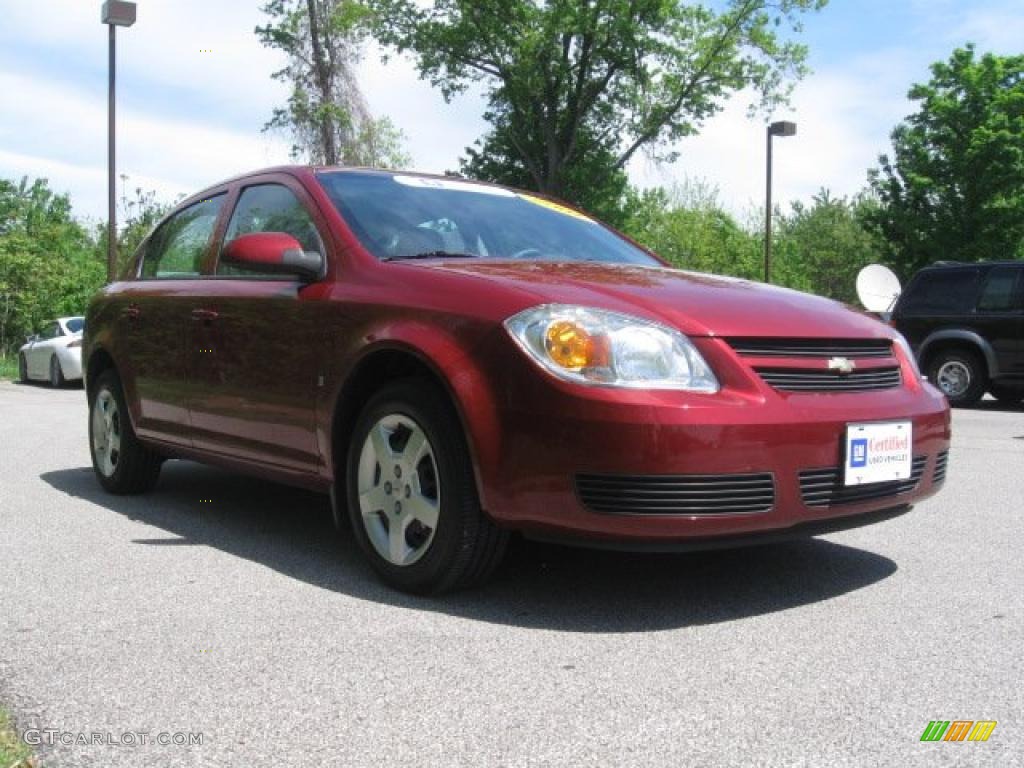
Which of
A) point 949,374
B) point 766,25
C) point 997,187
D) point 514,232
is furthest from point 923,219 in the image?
point 514,232

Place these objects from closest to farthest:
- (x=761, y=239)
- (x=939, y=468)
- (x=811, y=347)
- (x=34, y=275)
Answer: (x=811, y=347) < (x=939, y=468) < (x=34, y=275) < (x=761, y=239)

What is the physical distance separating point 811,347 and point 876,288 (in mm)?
16204

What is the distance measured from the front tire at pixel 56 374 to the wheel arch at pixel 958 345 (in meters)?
13.5

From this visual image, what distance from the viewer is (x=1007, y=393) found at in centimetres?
1398

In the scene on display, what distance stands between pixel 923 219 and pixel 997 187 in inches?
82.0

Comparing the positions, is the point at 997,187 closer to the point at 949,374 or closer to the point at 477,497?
the point at 949,374

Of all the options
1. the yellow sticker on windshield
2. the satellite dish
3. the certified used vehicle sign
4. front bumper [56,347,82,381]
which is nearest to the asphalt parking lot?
the certified used vehicle sign

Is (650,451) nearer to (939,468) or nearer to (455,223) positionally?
(939,468)

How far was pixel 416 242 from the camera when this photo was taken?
414 cm

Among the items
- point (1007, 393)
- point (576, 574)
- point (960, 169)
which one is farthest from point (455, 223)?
point (960, 169)

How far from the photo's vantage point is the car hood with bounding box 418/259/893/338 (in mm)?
3359

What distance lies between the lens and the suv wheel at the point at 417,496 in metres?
3.43

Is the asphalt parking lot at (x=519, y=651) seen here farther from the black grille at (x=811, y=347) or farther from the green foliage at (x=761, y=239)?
the green foliage at (x=761, y=239)

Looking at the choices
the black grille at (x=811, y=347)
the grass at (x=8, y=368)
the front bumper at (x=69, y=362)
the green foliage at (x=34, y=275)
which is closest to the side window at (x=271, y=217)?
the black grille at (x=811, y=347)
